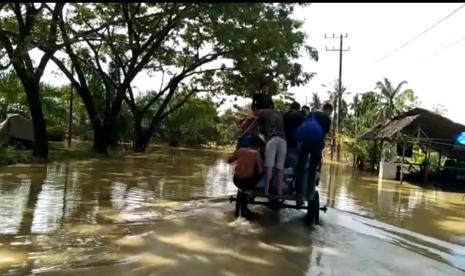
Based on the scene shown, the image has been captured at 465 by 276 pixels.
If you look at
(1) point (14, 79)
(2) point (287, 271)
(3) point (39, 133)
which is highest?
(1) point (14, 79)

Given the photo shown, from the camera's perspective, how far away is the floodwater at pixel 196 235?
21.4 feet

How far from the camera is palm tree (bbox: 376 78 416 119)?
125 feet

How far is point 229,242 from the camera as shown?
25.7 feet

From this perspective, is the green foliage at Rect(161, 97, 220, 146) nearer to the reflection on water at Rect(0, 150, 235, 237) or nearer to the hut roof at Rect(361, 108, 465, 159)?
the hut roof at Rect(361, 108, 465, 159)

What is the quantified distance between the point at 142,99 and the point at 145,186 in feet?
98.8

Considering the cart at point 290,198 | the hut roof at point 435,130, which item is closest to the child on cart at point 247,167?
the cart at point 290,198

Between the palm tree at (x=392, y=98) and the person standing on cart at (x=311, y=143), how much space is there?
28.7 m

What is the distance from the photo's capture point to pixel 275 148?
880 centimetres

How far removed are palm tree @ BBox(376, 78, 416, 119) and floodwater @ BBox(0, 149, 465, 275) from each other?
24.0m

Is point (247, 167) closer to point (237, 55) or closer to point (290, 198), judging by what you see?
point (290, 198)

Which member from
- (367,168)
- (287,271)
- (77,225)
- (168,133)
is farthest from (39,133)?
(168,133)

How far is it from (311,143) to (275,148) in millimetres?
651

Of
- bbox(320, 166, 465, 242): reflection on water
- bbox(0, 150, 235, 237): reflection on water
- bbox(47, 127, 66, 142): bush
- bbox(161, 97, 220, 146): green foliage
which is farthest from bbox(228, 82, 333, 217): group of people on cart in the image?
bbox(161, 97, 220, 146): green foliage

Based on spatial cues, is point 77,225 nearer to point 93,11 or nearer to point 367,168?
point 93,11
